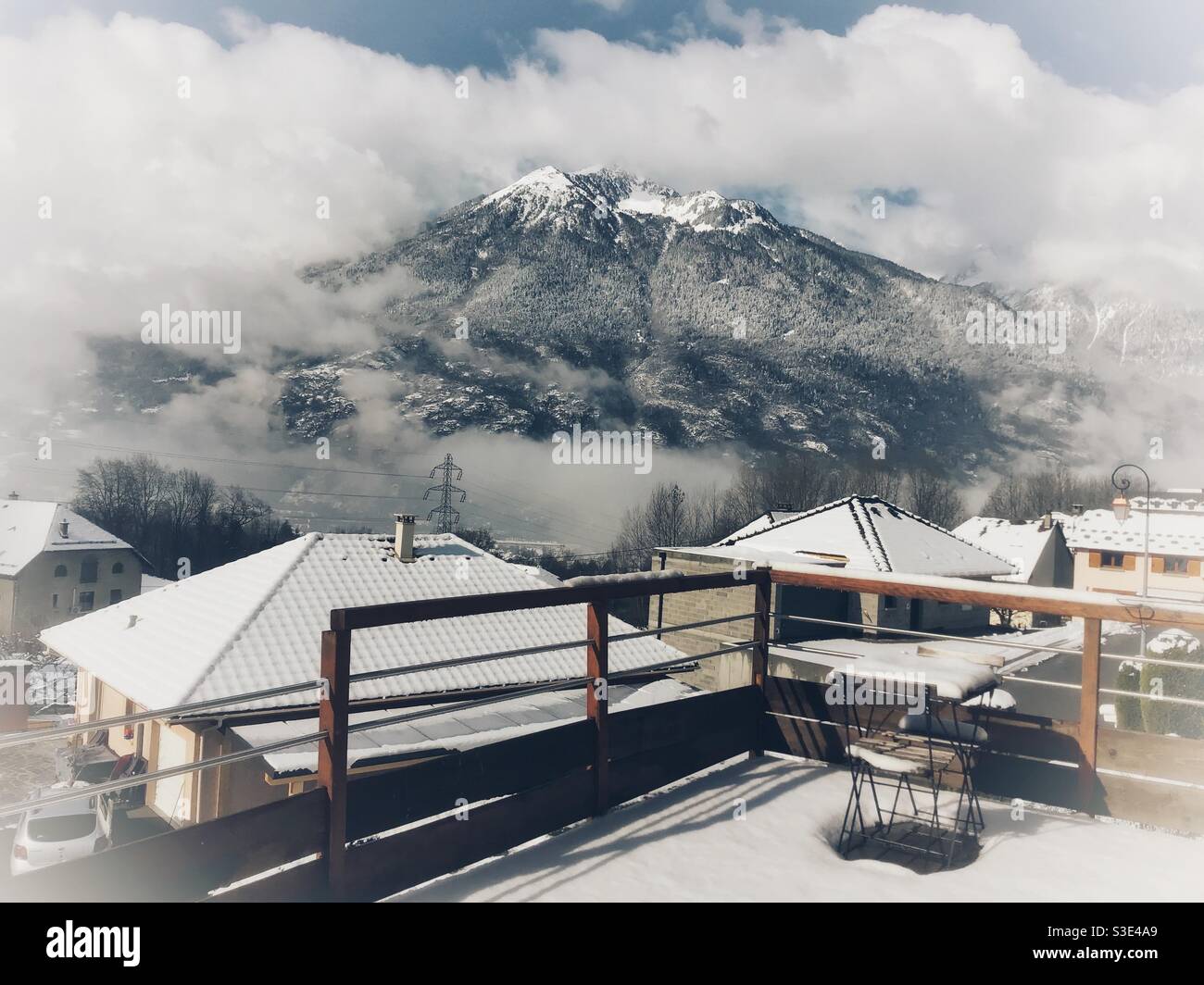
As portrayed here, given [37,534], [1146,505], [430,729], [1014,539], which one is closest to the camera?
[430,729]

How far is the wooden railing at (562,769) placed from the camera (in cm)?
254

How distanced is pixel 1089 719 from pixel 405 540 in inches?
669

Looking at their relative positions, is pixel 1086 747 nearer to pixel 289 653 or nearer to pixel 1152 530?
pixel 289 653

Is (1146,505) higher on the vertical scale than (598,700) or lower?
higher

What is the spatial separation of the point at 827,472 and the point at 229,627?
227 ft

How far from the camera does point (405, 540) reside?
19.5 meters

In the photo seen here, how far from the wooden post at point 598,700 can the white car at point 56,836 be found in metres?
13.7

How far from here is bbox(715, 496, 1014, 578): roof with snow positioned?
95.1ft

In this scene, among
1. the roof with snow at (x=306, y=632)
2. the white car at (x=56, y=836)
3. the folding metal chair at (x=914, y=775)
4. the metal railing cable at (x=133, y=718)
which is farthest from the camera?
the roof with snow at (x=306, y=632)

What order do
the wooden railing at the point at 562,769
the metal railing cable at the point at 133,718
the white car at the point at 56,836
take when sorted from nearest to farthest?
the metal railing cable at the point at 133,718 < the wooden railing at the point at 562,769 < the white car at the point at 56,836

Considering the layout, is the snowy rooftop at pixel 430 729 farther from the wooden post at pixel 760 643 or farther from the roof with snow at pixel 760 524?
the roof with snow at pixel 760 524

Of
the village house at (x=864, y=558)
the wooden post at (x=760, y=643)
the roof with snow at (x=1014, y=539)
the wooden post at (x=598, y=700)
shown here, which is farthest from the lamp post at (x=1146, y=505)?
the roof with snow at (x=1014, y=539)

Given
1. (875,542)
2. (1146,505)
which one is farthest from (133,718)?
(875,542)
